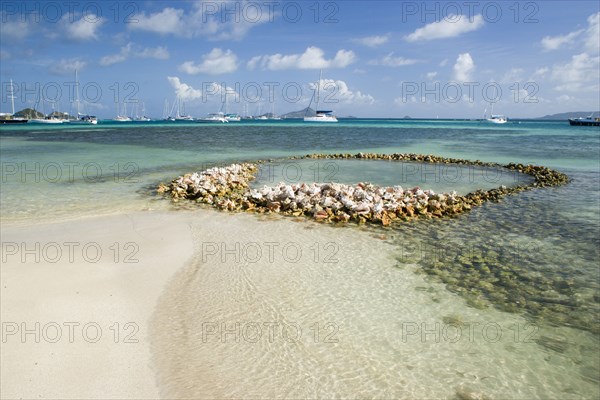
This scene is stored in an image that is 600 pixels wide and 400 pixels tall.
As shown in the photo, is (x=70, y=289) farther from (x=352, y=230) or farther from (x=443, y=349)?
(x=352, y=230)

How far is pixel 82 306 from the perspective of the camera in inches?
227

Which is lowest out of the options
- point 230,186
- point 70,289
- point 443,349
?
point 443,349

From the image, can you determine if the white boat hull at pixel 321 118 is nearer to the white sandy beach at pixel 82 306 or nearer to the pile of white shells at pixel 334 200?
the pile of white shells at pixel 334 200

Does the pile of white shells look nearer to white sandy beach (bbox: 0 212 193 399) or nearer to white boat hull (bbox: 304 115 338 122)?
white sandy beach (bbox: 0 212 193 399)

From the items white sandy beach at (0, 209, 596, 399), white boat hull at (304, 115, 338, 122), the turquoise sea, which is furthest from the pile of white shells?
white boat hull at (304, 115, 338, 122)

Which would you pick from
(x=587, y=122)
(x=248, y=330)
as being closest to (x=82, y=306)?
(x=248, y=330)

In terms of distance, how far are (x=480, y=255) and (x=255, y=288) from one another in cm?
513

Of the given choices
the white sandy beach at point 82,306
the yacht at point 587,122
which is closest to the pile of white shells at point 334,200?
the white sandy beach at point 82,306

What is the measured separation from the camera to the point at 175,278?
6.98 meters

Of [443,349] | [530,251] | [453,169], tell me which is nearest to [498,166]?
[453,169]

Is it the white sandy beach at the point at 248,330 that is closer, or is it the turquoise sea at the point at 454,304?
the white sandy beach at the point at 248,330

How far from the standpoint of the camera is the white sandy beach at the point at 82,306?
13.9 feet

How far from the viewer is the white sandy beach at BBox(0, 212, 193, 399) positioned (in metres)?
4.23

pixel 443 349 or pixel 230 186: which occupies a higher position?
pixel 230 186
